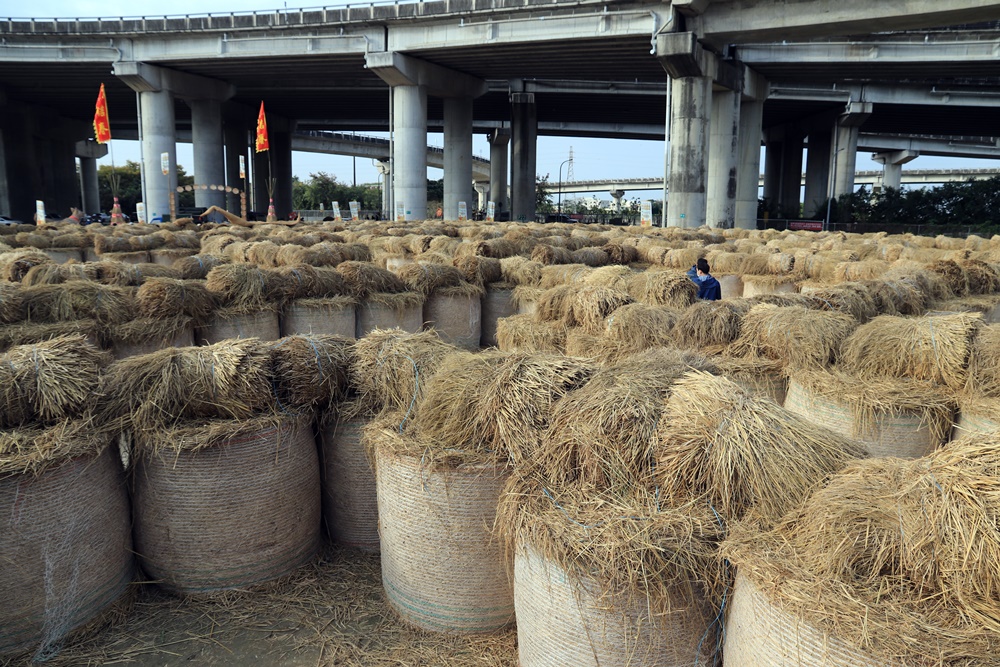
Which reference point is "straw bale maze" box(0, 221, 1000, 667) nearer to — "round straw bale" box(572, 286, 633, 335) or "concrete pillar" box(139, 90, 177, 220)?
"round straw bale" box(572, 286, 633, 335)

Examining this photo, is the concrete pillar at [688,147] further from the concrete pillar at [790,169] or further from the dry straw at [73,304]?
the concrete pillar at [790,169]

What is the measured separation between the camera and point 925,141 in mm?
68938

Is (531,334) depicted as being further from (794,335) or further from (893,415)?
(893,415)

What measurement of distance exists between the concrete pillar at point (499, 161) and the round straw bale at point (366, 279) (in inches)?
1979

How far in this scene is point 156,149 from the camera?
130 ft

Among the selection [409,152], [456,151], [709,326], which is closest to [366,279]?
[709,326]

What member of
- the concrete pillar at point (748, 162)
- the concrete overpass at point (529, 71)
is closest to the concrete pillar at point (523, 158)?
the concrete overpass at point (529, 71)

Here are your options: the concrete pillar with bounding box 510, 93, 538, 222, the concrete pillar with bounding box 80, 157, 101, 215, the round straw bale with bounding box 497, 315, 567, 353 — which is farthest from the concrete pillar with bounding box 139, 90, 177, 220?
the concrete pillar with bounding box 80, 157, 101, 215

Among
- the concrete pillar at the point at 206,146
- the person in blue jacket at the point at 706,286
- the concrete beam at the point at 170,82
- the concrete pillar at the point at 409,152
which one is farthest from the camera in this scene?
the concrete pillar at the point at 206,146

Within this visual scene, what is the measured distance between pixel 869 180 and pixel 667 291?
110734 mm

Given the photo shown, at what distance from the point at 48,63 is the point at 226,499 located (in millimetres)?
44911

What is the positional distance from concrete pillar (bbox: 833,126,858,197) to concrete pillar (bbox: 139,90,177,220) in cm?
4437

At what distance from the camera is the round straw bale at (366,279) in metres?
9.39

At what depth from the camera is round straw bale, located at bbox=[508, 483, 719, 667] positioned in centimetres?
284
